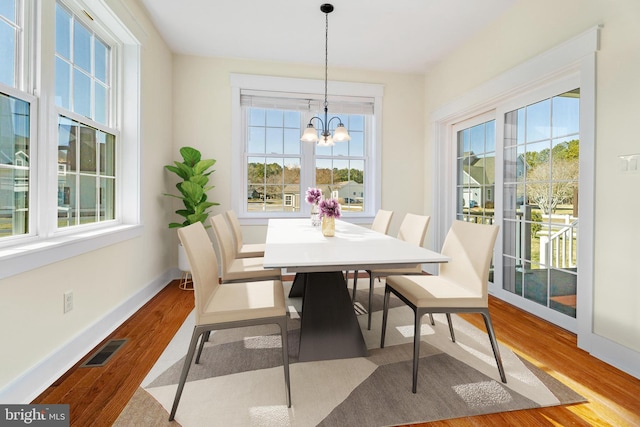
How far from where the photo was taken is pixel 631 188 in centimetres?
193

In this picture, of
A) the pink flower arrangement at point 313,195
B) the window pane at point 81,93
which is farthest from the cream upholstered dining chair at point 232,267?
the window pane at point 81,93

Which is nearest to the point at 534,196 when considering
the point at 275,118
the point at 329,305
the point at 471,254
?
the point at 471,254

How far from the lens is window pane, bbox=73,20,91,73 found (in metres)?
2.25

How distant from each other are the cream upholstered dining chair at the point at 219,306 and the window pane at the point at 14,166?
3.06 feet

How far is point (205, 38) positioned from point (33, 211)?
272 cm

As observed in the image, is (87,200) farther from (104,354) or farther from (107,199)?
(104,354)

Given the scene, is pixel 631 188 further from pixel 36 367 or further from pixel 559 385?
pixel 36 367

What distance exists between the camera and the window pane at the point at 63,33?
2.06 meters

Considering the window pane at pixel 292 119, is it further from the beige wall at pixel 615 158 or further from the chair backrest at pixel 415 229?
the beige wall at pixel 615 158

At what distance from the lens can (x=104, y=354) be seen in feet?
6.68

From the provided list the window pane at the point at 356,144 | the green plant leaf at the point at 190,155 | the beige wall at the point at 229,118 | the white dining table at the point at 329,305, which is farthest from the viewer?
the window pane at the point at 356,144

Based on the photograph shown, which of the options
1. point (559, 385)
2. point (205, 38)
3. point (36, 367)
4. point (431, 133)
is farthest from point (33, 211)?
point (431, 133)

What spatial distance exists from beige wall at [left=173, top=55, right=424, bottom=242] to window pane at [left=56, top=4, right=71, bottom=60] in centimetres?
179

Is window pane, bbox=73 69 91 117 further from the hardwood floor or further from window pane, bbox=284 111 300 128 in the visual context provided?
window pane, bbox=284 111 300 128
